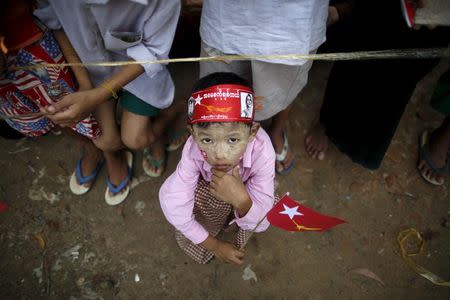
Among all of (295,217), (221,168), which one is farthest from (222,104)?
(295,217)

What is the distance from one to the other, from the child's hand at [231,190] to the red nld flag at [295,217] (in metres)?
0.27

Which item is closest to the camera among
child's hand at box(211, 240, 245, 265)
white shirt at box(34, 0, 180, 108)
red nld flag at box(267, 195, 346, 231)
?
red nld flag at box(267, 195, 346, 231)

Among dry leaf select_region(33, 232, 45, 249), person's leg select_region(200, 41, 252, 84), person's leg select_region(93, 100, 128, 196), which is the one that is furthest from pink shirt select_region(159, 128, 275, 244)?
dry leaf select_region(33, 232, 45, 249)

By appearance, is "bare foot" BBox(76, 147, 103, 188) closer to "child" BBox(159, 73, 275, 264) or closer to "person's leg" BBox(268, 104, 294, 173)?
"child" BBox(159, 73, 275, 264)

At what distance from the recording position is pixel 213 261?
2.51m

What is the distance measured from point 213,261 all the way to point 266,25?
178 centimetres

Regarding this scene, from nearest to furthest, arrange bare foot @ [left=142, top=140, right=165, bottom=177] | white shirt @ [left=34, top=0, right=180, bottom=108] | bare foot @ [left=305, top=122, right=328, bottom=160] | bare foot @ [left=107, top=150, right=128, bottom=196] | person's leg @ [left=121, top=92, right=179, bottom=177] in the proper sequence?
white shirt @ [left=34, top=0, right=180, bottom=108] < person's leg @ [left=121, top=92, right=179, bottom=177] < bare foot @ [left=107, top=150, right=128, bottom=196] < bare foot @ [left=142, top=140, right=165, bottom=177] < bare foot @ [left=305, top=122, right=328, bottom=160]

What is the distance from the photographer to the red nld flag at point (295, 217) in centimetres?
147

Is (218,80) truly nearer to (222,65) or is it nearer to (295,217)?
(222,65)

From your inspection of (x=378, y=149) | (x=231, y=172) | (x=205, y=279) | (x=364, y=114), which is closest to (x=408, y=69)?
(x=364, y=114)

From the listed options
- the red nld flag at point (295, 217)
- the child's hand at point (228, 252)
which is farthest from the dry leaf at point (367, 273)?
the red nld flag at point (295, 217)

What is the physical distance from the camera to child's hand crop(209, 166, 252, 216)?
175cm

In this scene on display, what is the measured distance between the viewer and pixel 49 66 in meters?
1.79

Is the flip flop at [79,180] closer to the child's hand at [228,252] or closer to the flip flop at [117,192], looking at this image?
the flip flop at [117,192]
